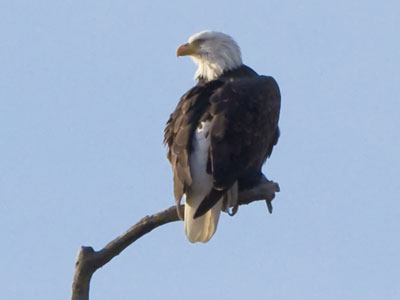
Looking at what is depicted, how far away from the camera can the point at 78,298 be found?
591 centimetres

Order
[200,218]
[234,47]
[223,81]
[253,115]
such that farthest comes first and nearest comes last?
[234,47]
[223,81]
[253,115]
[200,218]

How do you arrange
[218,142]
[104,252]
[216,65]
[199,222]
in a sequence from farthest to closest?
[216,65], [218,142], [199,222], [104,252]

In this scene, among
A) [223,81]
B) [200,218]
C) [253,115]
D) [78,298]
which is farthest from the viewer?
[223,81]

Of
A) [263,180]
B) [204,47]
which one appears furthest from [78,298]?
[204,47]

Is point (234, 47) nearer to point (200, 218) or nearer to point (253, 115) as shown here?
point (253, 115)

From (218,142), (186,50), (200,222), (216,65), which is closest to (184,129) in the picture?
(218,142)

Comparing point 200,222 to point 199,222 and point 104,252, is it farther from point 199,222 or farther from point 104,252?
point 104,252

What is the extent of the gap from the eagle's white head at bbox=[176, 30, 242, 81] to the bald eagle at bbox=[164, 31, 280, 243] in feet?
0.76

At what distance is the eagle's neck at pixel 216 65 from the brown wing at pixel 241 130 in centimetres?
42

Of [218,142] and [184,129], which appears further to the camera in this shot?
[184,129]

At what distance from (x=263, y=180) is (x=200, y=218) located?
581 mm

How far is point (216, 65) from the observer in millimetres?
8992

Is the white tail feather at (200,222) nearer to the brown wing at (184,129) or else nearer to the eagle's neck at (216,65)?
the brown wing at (184,129)

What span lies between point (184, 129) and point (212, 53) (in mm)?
1430
